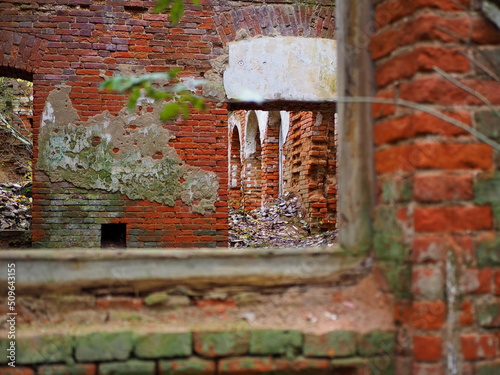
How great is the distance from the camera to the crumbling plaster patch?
249 inches

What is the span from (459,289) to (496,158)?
0.43 metres

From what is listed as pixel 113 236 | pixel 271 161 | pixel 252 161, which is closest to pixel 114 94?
pixel 113 236

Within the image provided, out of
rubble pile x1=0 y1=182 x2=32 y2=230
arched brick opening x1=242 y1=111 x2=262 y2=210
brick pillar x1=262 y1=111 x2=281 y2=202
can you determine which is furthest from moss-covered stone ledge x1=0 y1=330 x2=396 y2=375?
arched brick opening x1=242 y1=111 x2=262 y2=210

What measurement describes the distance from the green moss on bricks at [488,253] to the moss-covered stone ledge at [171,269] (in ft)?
1.21

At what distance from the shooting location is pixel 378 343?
1734mm

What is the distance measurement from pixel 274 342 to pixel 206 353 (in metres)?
0.22

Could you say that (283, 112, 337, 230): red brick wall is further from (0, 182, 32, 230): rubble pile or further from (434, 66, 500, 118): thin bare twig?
(434, 66, 500, 118): thin bare twig

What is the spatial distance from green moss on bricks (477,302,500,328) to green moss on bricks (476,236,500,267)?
12 cm

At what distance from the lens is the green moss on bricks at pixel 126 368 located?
65.2 inches

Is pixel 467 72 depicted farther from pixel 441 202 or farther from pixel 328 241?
pixel 328 241

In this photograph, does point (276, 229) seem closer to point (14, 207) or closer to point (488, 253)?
point (14, 207)

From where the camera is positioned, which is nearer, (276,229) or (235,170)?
(276,229)

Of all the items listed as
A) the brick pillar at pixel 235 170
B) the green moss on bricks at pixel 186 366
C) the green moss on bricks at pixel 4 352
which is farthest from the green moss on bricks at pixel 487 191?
the brick pillar at pixel 235 170

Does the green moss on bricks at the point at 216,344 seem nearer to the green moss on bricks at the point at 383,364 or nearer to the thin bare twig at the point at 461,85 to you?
the green moss on bricks at the point at 383,364
